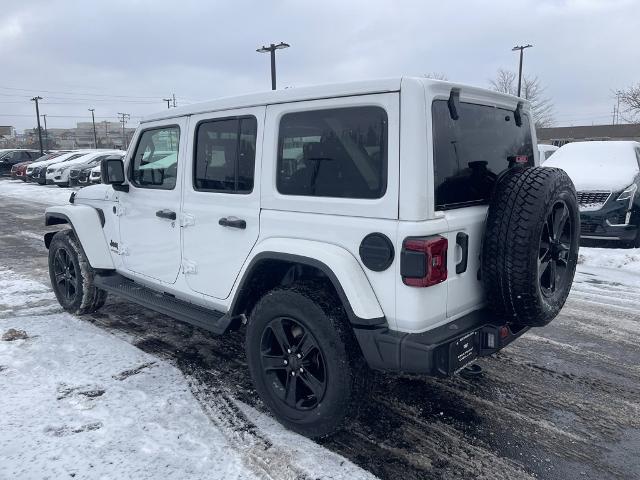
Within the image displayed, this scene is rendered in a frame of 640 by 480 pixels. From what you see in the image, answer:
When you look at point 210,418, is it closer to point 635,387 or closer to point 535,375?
point 535,375

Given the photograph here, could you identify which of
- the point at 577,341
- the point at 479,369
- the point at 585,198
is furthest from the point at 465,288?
the point at 585,198

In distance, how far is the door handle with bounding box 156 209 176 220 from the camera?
3.81 meters

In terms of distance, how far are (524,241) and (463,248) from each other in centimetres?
31

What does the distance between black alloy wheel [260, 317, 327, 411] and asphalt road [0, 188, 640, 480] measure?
288mm

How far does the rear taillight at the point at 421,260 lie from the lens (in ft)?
8.04

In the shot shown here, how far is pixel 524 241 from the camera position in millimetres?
2637

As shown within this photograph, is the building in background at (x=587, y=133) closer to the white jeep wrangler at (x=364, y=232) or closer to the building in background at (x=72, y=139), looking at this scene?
the white jeep wrangler at (x=364, y=232)

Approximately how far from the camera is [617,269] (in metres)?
7.12

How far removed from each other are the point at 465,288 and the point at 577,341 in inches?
92.6

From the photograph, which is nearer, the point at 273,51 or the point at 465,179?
the point at 465,179

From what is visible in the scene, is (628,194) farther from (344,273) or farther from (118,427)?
(118,427)

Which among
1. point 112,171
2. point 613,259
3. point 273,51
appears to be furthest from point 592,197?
point 273,51

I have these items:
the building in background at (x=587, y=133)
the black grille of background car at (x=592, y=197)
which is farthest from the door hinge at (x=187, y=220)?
the building in background at (x=587, y=133)

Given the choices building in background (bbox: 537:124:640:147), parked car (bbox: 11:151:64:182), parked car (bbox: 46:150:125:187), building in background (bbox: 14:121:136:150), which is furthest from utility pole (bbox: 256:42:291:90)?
building in background (bbox: 14:121:136:150)
